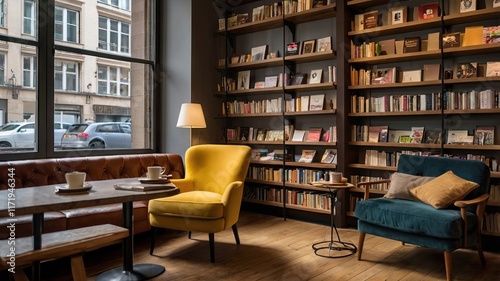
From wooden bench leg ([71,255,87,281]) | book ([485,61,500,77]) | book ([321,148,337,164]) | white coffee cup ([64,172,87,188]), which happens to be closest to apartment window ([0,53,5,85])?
white coffee cup ([64,172,87,188])

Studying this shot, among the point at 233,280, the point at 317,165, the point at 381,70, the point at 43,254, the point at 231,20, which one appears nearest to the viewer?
the point at 43,254

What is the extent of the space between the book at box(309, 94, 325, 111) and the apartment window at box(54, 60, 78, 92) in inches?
102

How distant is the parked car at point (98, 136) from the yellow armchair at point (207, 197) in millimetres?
1133

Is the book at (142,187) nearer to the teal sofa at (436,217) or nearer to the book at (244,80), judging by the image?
the teal sofa at (436,217)

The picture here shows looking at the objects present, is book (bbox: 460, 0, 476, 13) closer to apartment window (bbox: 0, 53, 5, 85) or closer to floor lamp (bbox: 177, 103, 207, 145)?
floor lamp (bbox: 177, 103, 207, 145)

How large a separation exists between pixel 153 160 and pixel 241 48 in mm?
2043

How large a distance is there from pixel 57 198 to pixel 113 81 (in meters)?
2.74

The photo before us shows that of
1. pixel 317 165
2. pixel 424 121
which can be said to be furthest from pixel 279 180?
pixel 424 121

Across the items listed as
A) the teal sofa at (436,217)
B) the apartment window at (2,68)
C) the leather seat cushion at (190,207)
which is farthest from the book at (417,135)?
the apartment window at (2,68)

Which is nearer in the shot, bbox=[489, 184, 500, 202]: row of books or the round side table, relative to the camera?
the round side table

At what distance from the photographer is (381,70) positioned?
3900 millimetres

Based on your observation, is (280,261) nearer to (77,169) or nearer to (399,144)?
(399,144)

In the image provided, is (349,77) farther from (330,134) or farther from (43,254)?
(43,254)

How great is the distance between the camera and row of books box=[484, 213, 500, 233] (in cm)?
325
